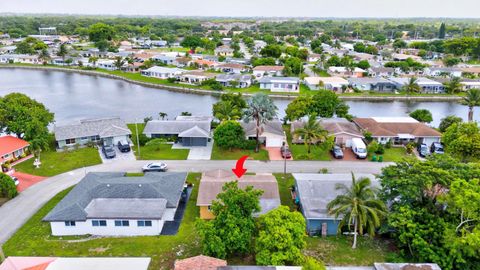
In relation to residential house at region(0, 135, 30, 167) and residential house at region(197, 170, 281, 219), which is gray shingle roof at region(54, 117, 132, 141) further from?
residential house at region(197, 170, 281, 219)

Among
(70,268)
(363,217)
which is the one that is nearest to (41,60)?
(70,268)

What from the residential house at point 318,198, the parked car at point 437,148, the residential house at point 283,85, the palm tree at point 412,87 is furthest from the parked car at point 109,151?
the palm tree at point 412,87

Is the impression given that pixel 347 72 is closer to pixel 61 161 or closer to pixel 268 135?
pixel 268 135

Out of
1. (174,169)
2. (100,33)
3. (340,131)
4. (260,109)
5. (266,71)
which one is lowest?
(174,169)

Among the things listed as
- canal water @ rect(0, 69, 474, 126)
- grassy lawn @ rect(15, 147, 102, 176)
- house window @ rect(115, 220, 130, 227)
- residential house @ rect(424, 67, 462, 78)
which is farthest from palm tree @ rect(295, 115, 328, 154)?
residential house @ rect(424, 67, 462, 78)

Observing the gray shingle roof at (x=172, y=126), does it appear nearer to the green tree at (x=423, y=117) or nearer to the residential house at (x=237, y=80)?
the green tree at (x=423, y=117)

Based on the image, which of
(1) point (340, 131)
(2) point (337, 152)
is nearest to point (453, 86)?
(1) point (340, 131)
